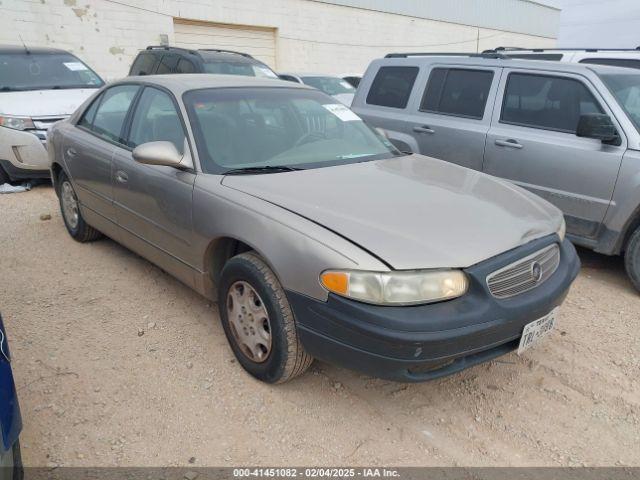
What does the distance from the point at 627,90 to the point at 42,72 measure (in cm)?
735

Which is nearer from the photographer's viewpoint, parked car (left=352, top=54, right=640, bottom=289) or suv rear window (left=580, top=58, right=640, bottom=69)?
parked car (left=352, top=54, right=640, bottom=289)

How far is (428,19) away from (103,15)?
514 inches

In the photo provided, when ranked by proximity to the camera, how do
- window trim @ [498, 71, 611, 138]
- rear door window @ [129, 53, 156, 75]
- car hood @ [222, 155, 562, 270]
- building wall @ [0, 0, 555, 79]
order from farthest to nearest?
building wall @ [0, 0, 555, 79]
rear door window @ [129, 53, 156, 75]
window trim @ [498, 71, 611, 138]
car hood @ [222, 155, 562, 270]

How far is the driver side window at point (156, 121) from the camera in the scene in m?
3.21

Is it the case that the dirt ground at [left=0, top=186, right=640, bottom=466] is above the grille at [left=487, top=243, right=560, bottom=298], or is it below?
below

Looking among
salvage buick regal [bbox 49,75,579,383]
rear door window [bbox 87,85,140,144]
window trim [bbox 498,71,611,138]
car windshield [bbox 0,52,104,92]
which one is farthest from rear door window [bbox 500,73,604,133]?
car windshield [bbox 0,52,104,92]

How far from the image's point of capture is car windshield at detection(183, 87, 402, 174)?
304 centimetres

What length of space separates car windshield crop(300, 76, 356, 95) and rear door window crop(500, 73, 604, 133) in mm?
6820

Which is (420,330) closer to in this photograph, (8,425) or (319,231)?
(319,231)

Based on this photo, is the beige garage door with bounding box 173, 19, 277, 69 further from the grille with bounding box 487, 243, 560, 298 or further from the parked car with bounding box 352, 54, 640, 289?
the grille with bounding box 487, 243, 560, 298

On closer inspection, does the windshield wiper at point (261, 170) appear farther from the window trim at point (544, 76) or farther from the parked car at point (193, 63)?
the parked car at point (193, 63)

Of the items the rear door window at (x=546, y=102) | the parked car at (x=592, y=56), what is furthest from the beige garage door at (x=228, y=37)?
the rear door window at (x=546, y=102)

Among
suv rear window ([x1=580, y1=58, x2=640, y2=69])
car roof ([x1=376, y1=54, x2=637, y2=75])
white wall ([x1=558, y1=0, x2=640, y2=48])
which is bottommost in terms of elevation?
suv rear window ([x1=580, y1=58, x2=640, y2=69])

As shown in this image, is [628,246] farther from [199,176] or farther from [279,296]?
[199,176]
